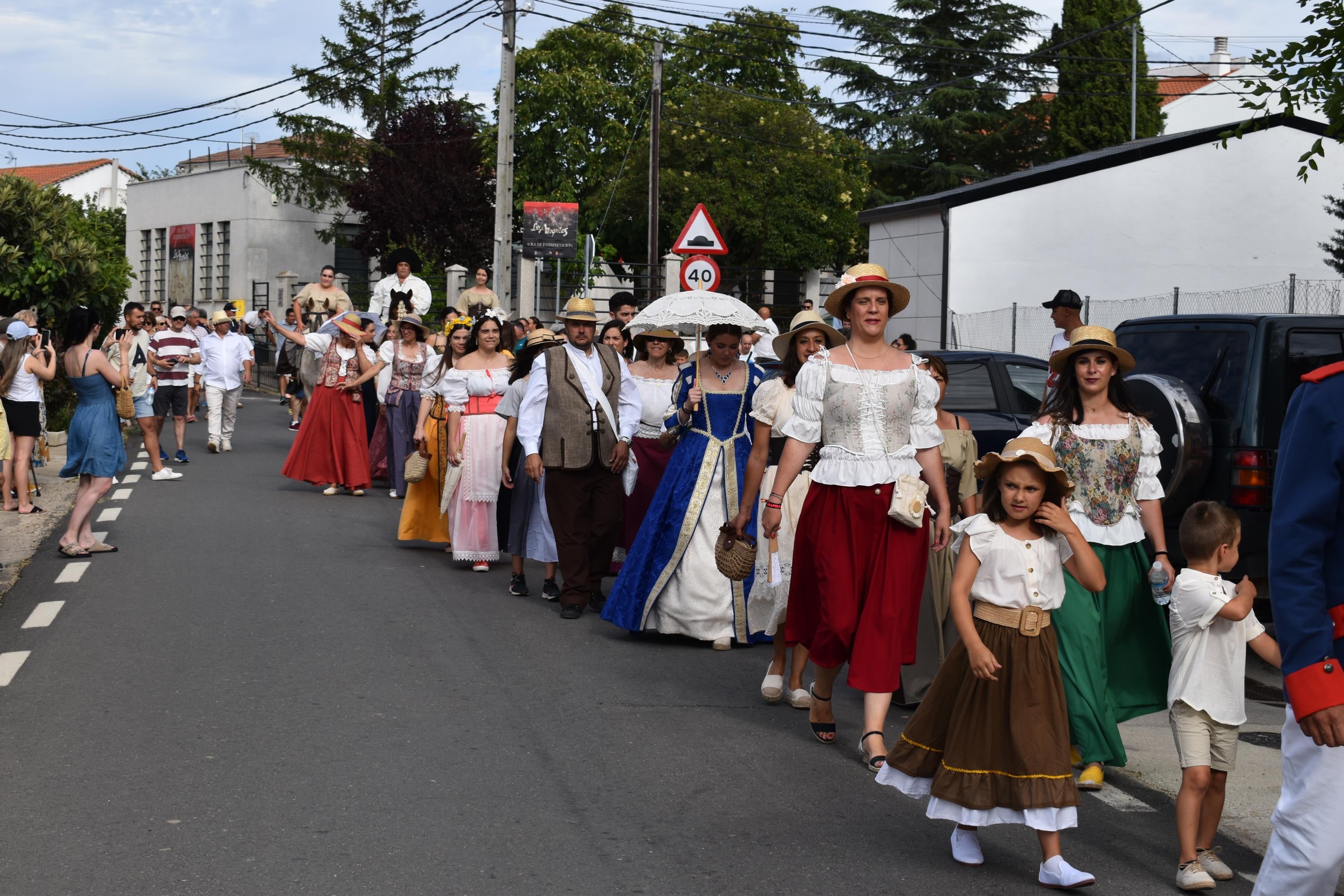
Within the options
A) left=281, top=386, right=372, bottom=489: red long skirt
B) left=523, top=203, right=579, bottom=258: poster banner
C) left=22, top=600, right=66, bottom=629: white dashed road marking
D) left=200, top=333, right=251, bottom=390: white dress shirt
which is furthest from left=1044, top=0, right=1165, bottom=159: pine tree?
left=22, top=600, right=66, bottom=629: white dashed road marking

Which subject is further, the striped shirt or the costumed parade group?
the striped shirt

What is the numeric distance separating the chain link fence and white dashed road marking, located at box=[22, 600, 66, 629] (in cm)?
1518

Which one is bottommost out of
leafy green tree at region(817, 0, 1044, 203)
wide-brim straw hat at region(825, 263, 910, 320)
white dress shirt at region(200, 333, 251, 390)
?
white dress shirt at region(200, 333, 251, 390)

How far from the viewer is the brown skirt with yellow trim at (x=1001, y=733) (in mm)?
4633

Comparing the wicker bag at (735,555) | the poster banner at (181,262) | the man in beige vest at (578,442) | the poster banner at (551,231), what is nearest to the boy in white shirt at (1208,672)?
the wicker bag at (735,555)

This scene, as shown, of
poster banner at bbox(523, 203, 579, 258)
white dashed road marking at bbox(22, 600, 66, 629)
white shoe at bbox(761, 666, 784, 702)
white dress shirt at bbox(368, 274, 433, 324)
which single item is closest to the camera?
white shoe at bbox(761, 666, 784, 702)

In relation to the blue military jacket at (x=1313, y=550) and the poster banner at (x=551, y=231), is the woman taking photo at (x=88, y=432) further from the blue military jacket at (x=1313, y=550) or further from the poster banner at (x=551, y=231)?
the poster banner at (x=551, y=231)

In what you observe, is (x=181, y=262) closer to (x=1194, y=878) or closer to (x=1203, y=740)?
(x=1203, y=740)

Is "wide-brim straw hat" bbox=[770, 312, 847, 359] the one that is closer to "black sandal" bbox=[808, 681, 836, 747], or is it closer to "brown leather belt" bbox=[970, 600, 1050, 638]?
"black sandal" bbox=[808, 681, 836, 747]

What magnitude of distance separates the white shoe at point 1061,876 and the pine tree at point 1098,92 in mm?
46023

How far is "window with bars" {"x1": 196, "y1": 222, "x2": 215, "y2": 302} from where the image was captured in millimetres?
55531

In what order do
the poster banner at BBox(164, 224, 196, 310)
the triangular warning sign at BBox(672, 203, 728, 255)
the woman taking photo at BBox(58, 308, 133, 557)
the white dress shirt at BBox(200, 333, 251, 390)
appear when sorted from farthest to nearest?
the poster banner at BBox(164, 224, 196, 310) → the white dress shirt at BBox(200, 333, 251, 390) → the triangular warning sign at BBox(672, 203, 728, 255) → the woman taking photo at BBox(58, 308, 133, 557)

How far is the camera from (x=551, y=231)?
22484mm

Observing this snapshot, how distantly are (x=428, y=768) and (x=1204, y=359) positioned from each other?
5.03 meters
